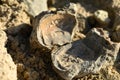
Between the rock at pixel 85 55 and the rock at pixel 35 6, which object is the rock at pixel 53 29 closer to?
the rock at pixel 85 55

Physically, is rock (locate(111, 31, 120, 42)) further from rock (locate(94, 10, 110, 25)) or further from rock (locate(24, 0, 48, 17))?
rock (locate(24, 0, 48, 17))

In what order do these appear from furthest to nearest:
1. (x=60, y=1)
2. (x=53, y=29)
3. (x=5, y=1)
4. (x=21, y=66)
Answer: (x=60, y=1) < (x=5, y=1) < (x=53, y=29) < (x=21, y=66)

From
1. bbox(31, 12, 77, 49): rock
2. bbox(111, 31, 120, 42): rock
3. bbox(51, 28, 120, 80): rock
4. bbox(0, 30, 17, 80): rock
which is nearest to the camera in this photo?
bbox(0, 30, 17, 80): rock

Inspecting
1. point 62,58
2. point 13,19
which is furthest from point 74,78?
point 13,19

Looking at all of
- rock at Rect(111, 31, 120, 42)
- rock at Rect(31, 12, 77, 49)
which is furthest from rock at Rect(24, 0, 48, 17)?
rock at Rect(111, 31, 120, 42)

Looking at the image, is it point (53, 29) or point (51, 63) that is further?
point (53, 29)

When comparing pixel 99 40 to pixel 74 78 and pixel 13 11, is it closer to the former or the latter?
pixel 74 78

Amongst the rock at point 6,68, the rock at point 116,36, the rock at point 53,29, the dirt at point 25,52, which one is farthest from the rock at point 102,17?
the rock at point 6,68
